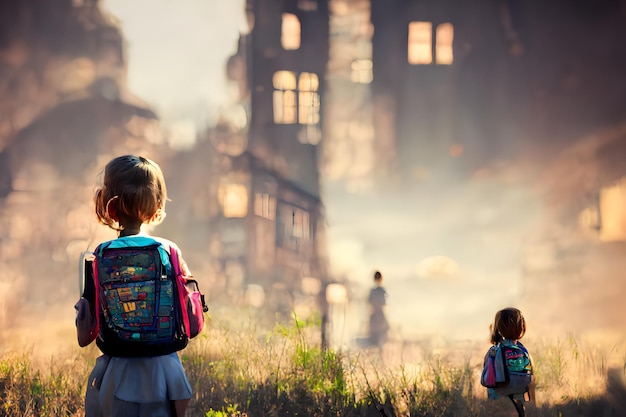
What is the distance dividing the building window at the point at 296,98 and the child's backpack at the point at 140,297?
379 cm

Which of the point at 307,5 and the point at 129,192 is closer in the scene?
the point at 129,192

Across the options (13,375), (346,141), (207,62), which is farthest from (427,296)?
(13,375)

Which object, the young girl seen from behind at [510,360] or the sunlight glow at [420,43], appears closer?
the young girl seen from behind at [510,360]

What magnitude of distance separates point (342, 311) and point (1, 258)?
9.28 feet

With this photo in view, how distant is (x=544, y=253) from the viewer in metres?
5.96

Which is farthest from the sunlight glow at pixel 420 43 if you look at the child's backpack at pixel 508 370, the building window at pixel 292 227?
the child's backpack at pixel 508 370

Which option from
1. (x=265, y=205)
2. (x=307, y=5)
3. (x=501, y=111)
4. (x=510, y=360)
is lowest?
(x=510, y=360)

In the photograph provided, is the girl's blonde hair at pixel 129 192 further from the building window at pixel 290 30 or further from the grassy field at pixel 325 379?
the building window at pixel 290 30

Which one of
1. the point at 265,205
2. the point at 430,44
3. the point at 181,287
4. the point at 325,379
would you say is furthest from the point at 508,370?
the point at 430,44

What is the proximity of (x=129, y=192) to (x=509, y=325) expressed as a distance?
2162 mm

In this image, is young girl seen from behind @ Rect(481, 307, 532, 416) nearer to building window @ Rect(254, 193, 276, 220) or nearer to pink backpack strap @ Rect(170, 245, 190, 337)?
pink backpack strap @ Rect(170, 245, 190, 337)

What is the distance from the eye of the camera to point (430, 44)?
6.01m

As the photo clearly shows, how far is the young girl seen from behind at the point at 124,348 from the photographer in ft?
7.43

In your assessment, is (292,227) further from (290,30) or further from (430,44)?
(430,44)
